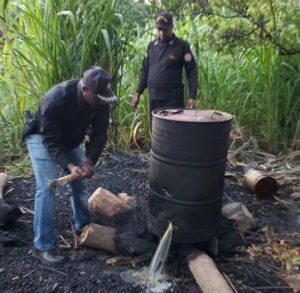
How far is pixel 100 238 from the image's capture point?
3205 mm

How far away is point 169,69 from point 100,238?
2439 millimetres

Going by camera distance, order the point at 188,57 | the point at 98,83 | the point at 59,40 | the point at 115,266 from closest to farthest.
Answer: the point at 98,83, the point at 115,266, the point at 59,40, the point at 188,57

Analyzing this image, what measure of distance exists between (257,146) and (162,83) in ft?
5.39

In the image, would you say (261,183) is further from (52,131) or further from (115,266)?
(52,131)

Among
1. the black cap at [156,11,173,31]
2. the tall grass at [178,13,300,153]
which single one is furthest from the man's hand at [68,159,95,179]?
the tall grass at [178,13,300,153]

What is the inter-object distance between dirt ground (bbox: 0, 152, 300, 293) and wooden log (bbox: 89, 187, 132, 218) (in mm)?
306

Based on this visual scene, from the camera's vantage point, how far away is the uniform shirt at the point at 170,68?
494cm

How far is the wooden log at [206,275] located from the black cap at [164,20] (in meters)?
2.71

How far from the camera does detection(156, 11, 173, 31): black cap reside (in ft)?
15.3

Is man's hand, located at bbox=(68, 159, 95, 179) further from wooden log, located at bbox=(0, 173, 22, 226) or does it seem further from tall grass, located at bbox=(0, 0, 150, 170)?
tall grass, located at bbox=(0, 0, 150, 170)

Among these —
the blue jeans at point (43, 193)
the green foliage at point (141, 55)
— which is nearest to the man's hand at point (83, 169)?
the blue jeans at point (43, 193)

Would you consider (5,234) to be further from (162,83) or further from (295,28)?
(295,28)

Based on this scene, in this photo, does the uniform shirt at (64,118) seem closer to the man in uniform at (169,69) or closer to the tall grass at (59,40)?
the tall grass at (59,40)

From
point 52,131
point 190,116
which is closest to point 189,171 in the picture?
point 190,116
